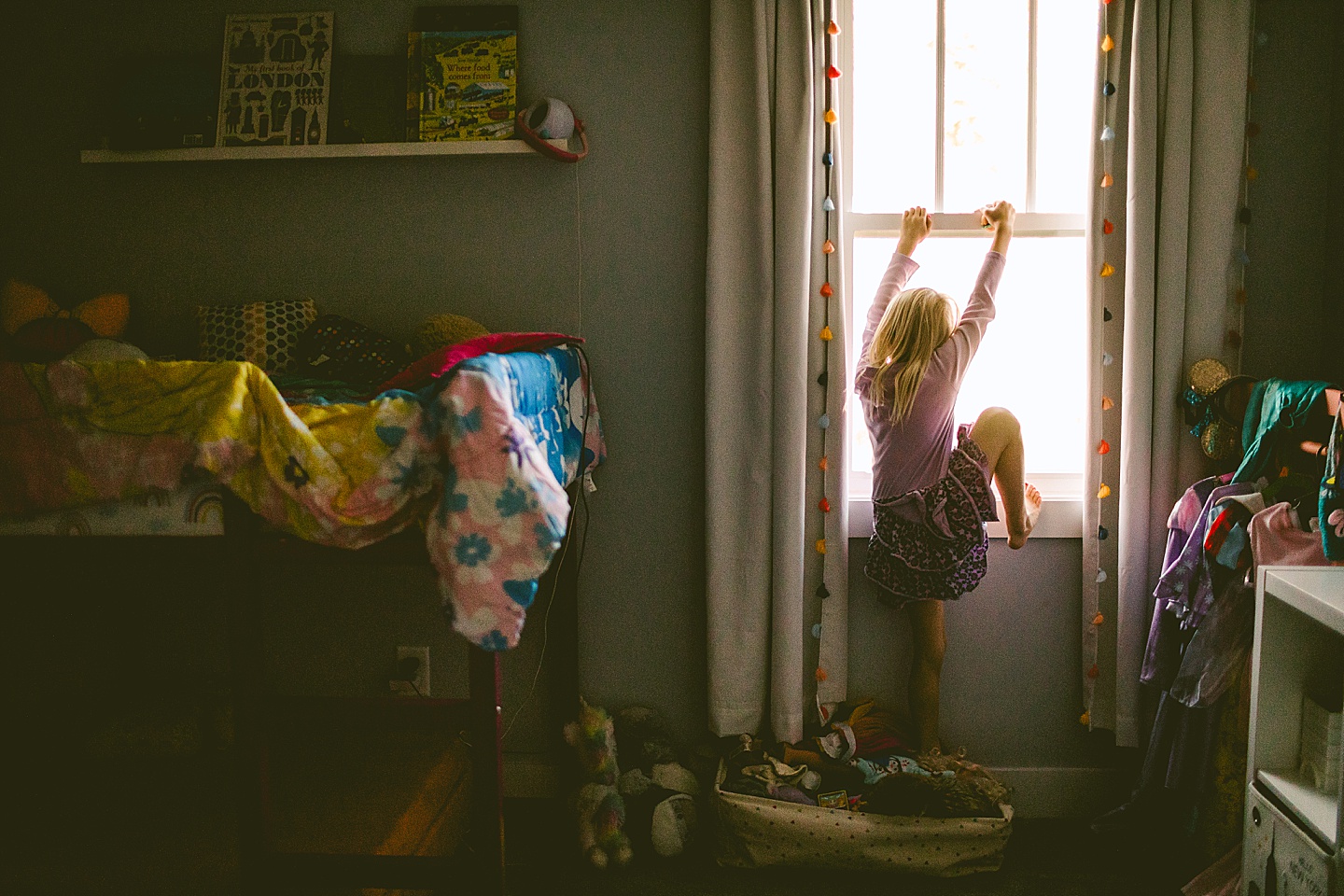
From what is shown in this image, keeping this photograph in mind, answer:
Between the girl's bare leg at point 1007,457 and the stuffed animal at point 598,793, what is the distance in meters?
1.12

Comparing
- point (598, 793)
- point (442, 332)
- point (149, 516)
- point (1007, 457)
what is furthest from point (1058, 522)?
point (149, 516)

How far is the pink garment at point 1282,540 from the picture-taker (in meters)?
1.67

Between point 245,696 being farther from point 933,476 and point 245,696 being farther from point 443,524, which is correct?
point 933,476

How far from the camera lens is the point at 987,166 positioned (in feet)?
7.39

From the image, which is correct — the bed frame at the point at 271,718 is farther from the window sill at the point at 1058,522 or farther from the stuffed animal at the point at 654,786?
the window sill at the point at 1058,522

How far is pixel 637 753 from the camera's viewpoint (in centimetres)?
221

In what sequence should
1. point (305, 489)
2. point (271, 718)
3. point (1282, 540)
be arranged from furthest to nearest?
1. point (1282, 540)
2. point (271, 718)
3. point (305, 489)

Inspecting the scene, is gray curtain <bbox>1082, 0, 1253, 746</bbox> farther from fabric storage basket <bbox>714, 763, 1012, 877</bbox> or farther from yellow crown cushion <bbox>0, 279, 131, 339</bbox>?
yellow crown cushion <bbox>0, 279, 131, 339</bbox>

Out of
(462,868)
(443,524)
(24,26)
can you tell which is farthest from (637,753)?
(24,26)

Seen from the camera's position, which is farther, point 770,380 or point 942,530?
point 770,380

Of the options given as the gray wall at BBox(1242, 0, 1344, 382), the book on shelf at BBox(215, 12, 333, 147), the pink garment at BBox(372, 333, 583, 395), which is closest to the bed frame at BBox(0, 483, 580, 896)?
the pink garment at BBox(372, 333, 583, 395)

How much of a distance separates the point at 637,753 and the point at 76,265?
6.58 ft

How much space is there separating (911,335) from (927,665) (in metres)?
0.81

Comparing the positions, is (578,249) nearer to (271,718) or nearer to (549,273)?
(549,273)
